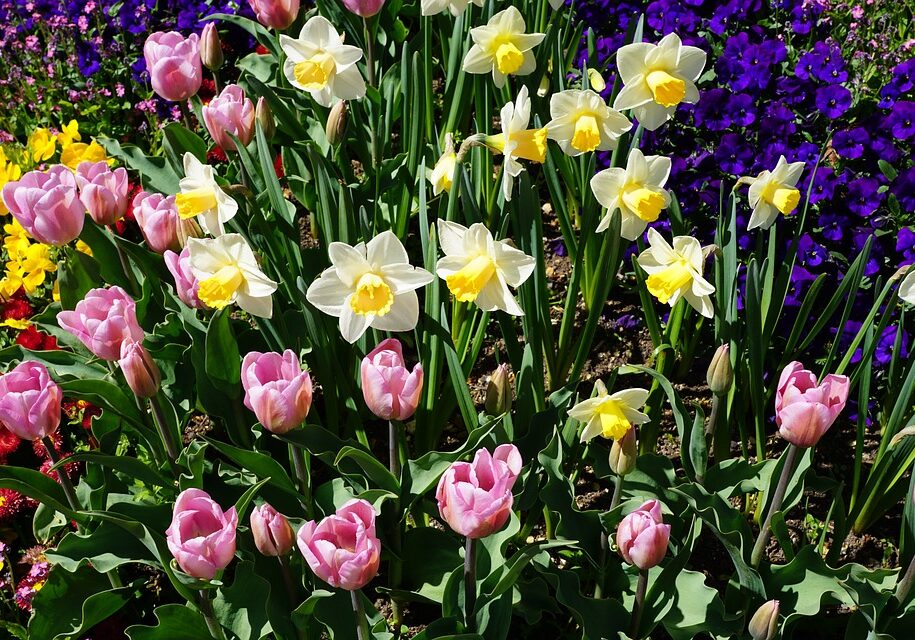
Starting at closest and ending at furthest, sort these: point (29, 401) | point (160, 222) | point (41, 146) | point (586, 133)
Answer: point (29, 401), point (586, 133), point (160, 222), point (41, 146)

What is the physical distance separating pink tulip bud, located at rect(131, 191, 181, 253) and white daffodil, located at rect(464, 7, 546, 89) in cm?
68

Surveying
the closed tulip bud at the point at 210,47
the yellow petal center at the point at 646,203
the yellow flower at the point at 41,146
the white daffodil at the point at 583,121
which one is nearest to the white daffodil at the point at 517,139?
the white daffodil at the point at 583,121

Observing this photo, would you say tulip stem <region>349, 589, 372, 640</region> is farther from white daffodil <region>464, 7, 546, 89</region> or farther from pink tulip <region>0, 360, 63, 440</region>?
white daffodil <region>464, 7, 546, 89</region>

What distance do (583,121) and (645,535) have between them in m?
0.80

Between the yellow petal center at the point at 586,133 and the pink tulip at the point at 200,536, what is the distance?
93cm

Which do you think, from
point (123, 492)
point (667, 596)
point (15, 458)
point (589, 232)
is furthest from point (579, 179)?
point (15, 458)

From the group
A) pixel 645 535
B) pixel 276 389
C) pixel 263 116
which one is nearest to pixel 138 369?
pixel 276 389

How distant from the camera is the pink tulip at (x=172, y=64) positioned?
2076 millimetres

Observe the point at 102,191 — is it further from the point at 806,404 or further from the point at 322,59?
the point at 806,404

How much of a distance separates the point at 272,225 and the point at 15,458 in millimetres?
915

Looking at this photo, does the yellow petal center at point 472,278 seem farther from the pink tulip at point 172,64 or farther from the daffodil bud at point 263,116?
the pink tulip at point 172,64

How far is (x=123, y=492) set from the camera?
1.98 meters

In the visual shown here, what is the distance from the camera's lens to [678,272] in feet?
5.58

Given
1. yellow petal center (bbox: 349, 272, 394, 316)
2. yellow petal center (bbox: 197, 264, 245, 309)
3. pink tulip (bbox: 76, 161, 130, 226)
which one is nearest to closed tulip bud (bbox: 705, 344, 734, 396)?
yellow petal center (bbox: 349, 272, 394, 316)
